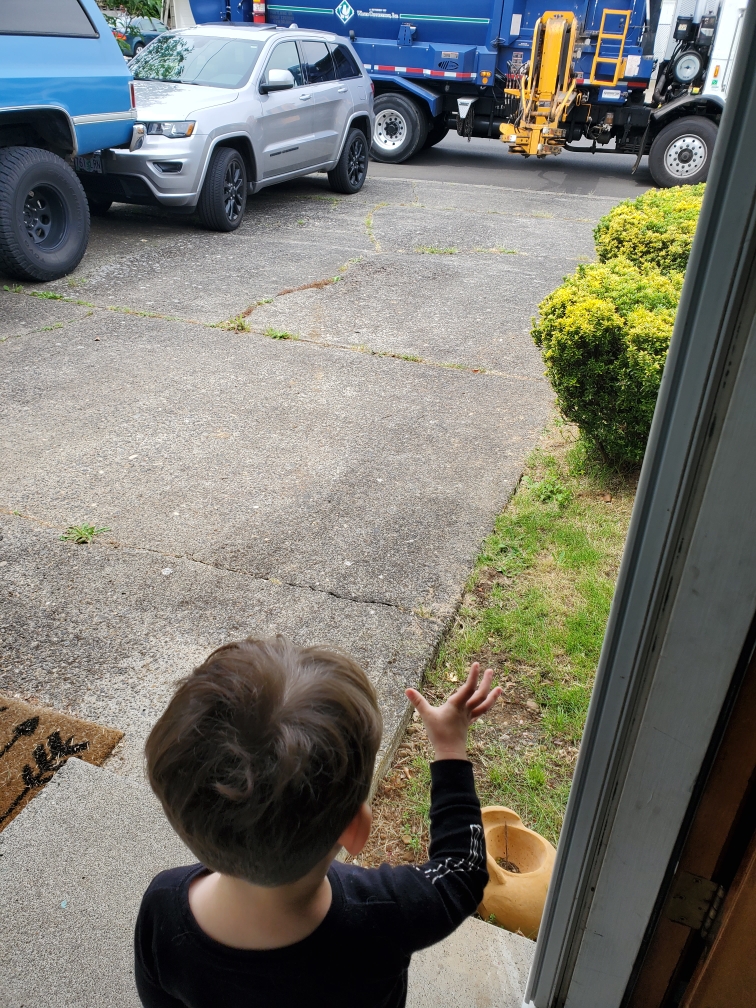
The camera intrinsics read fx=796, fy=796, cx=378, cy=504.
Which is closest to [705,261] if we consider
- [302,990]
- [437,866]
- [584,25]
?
[437,866]

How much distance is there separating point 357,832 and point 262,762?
241mm

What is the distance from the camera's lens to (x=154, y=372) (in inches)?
209

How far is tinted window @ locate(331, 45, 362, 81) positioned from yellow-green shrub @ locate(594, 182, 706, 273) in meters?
5.92

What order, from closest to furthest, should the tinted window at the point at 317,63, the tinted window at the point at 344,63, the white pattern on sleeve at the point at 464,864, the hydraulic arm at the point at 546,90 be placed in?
1. the white pattern on sleeve at the point at 464,864
2. the tinted window at the point at 317,63
3. the tinted window at the point at 344,63
4. the hydraulic arm at the point at 546,90

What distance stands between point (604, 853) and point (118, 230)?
8.61 m

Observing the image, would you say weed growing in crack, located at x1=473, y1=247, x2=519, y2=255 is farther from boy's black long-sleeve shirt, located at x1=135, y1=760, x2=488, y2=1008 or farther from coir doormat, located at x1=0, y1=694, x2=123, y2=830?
boy's black long-sleeve shirt, located at x1=135, y1=760, x2=488, y2=1008

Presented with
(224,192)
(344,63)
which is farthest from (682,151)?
(224,192)

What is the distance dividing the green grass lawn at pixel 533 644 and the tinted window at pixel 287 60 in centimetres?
679

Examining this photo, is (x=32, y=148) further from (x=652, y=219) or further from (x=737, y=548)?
(x=737, y=548)

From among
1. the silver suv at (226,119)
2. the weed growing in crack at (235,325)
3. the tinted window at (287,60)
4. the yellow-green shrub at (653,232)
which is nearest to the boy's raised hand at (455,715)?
the yellow-green shrub at (653,232)

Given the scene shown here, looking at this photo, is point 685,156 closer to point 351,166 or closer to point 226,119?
point 351,166

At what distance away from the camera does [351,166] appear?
429 inches

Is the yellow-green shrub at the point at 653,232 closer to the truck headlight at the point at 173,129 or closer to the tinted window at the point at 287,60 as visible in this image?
the truck headlight at the point at 173,129

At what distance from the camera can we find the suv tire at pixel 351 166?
10594 mm
